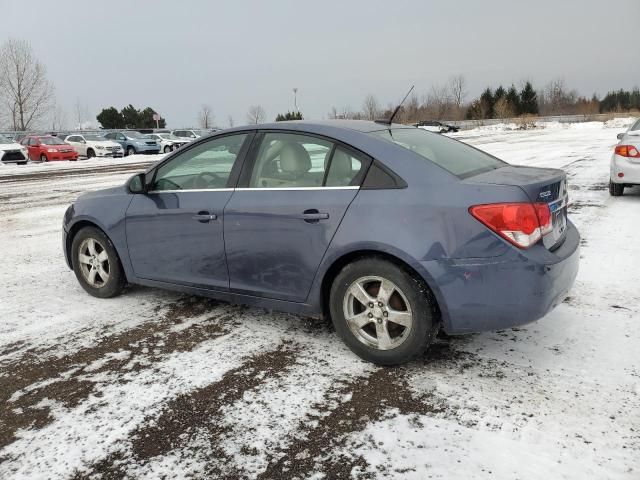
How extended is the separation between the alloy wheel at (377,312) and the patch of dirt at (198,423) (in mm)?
506

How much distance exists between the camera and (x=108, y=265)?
4781 mm

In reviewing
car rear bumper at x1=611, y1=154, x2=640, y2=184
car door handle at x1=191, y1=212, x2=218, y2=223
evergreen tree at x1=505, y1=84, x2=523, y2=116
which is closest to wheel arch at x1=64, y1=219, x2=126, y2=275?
car door handle at x1=191, y1=212, x2=218, y2=223

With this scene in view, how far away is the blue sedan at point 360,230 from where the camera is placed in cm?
307

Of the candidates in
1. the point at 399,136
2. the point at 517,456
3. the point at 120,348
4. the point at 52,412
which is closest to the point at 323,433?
the point at 517,456

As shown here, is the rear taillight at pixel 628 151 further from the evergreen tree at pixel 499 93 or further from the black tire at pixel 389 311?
the evergreen tree at pixel 499 93

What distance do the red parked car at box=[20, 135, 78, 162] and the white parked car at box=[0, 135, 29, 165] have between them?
1.22 m

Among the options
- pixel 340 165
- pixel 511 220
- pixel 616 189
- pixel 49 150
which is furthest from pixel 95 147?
pixel 511 220

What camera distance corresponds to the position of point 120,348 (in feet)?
12.3

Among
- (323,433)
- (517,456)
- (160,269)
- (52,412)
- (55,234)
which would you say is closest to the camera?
(517,456)

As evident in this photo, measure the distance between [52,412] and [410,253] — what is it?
2150 millimetres

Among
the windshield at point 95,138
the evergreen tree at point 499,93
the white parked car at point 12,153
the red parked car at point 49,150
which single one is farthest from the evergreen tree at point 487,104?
the white parked car at point 12,153

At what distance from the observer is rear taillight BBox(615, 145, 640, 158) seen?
364 inches

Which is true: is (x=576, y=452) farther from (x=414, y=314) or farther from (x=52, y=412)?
(x=52, y=412)

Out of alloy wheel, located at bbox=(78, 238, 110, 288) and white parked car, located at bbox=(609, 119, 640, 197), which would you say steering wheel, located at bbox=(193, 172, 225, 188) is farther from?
white parked car, located at bbox=(609, 119, 640, 197)
